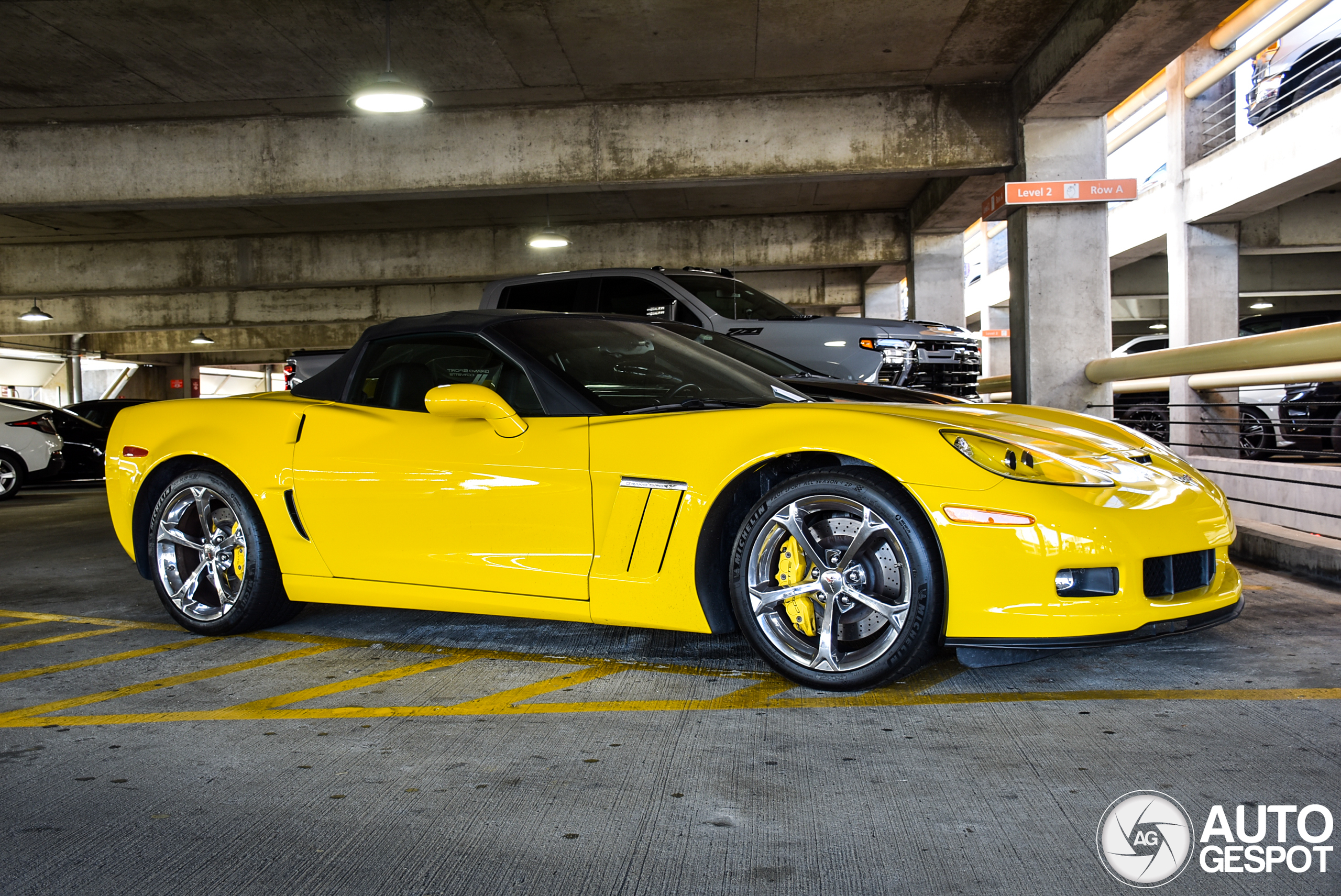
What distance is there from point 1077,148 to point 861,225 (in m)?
8.09

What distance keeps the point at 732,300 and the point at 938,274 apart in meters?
10.3

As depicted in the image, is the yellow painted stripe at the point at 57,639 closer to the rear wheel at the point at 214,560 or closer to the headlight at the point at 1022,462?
the rear wheel at the point at 214,560

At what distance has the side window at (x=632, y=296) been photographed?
949 centimetres

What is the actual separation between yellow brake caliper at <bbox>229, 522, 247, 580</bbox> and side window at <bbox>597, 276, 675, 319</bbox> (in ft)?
17.8

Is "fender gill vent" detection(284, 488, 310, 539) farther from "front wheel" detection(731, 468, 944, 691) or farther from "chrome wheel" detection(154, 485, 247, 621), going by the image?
"front wheel" detection(731, 468, 944, 691)

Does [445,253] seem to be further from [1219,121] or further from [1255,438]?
[1255,438]

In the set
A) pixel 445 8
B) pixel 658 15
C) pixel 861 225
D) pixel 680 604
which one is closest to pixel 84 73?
pixel 445 8

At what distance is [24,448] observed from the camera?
13.7 m

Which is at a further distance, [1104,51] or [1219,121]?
[1219,121]

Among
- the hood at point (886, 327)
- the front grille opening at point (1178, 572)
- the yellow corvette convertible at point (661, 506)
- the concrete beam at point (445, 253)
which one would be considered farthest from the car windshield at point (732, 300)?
the concrete beam at point (445, 253)

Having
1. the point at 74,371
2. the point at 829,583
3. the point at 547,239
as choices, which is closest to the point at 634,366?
the point at 829,583

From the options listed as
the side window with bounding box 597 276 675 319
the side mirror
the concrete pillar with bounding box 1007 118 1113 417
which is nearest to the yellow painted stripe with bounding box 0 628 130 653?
the side mirror

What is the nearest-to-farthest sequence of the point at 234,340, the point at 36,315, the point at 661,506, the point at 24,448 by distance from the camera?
the point at 661,506 → the point at 24,448 → the point at 36,315 → the point at 234,340

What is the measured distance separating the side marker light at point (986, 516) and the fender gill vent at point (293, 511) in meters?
2.51
